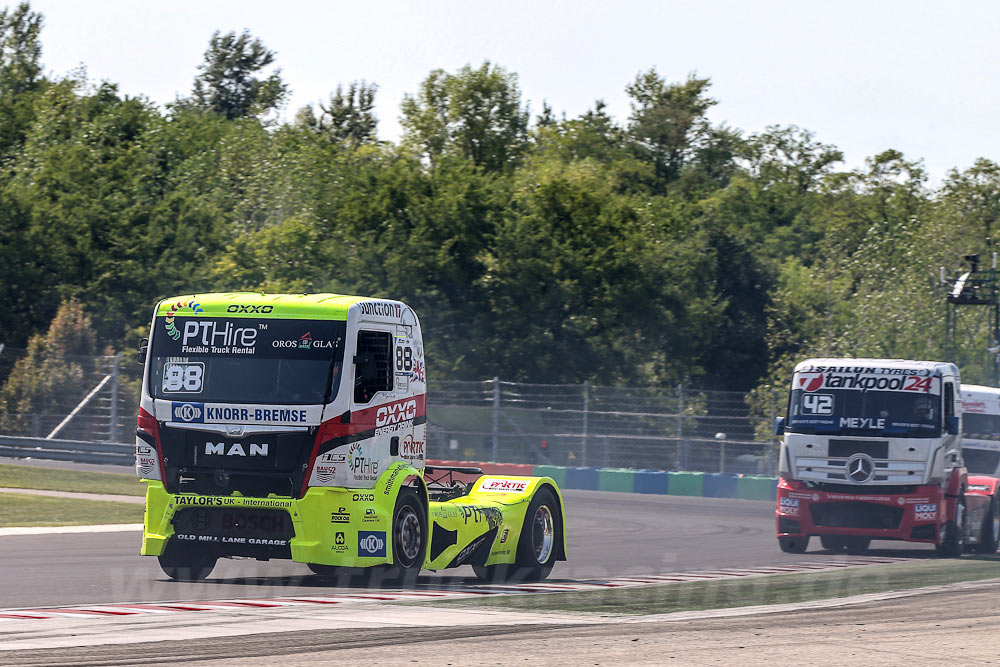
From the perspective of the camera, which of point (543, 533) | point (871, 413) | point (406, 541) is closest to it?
point (406, 541)

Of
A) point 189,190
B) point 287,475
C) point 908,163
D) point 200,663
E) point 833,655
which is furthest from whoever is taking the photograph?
point 908,163

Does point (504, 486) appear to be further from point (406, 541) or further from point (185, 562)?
point (185, 562)

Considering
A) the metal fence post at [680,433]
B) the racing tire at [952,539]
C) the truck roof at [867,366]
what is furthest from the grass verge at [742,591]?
the metal fence post at [680,433]

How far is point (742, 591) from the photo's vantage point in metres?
13.8

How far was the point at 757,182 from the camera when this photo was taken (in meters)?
80.1

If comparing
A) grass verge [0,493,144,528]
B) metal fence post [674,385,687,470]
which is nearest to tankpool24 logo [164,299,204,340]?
grass verge [0,493,144,528]

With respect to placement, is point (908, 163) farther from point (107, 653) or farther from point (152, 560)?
point (107, 653)

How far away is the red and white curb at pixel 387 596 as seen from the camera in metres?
10.7

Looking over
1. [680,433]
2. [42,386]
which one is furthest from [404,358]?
[42,386]

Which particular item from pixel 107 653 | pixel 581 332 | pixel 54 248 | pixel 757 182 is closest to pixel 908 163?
pixel 757 182

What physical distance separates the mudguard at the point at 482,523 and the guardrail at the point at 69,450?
758 inches

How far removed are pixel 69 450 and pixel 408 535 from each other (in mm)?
21661

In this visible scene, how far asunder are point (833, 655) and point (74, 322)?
118ft

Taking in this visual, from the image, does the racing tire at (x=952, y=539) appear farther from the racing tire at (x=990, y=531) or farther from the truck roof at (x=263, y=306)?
the truck roof at (x=263, y=306)
